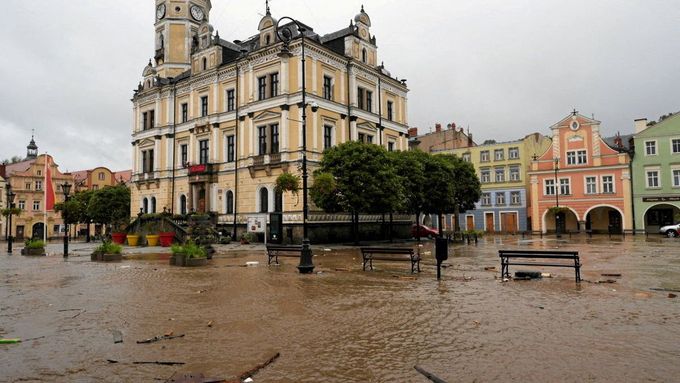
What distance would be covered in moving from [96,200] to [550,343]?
2139 inches

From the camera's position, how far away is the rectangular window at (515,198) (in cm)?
6051

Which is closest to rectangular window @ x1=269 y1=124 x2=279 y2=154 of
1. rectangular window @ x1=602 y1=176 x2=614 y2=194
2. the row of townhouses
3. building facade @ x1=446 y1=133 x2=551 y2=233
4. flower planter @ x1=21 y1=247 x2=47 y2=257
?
flower planter @ x1=21 y1=247 x2=47 y2=257

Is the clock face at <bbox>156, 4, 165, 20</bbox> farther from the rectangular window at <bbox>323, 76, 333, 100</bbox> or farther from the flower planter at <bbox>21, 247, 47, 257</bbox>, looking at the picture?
the flower planter at <bbox>21, 247, 47, 257</bbox>

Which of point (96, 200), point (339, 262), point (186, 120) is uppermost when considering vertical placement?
point (186, 120)

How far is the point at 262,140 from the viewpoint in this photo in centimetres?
3784

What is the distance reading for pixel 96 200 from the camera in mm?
51969

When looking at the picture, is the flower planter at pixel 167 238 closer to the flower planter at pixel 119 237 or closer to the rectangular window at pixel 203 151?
the flower planter at pixel 119 237

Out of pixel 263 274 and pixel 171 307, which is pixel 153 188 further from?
pixel 171 307

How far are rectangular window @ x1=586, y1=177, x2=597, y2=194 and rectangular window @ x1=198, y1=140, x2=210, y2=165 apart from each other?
134ft

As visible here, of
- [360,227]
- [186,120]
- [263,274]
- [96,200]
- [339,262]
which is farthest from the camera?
[96,200]

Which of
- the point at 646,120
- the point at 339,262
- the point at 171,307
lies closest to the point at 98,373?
the point at 171,307

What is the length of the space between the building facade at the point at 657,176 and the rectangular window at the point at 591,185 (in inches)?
144

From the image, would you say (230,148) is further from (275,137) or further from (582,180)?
(582,180)

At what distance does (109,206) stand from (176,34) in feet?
65.9
